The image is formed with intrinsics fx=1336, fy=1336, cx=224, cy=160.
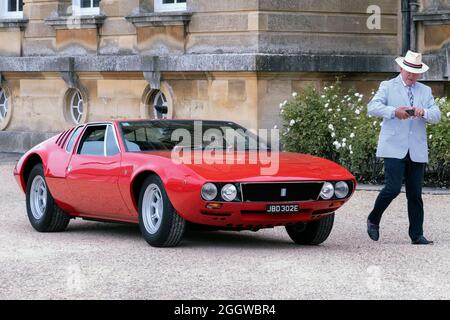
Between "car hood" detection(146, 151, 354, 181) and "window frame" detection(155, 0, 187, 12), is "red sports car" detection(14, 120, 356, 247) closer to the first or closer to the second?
"car hood" detection(146, 151, 354, 181)

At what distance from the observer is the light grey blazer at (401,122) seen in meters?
11.8

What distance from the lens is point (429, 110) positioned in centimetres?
1184

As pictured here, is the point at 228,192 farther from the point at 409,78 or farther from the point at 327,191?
the point at 409,78

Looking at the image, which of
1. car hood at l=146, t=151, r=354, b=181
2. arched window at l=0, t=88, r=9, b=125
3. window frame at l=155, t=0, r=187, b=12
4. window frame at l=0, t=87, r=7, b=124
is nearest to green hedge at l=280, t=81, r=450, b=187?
window frame at l=155, t=0, r=187, b=12

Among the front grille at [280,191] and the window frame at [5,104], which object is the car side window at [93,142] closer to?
the front grille at [280,191]

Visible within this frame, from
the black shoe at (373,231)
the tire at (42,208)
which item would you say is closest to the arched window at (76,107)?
the tire at (42,208)

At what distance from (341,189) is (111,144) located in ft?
7.47

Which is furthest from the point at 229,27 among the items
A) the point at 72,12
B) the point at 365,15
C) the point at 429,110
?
the point at 429,110

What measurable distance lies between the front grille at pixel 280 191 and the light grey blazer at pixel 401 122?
3.02 ft

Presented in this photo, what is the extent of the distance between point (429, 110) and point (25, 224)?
4.46 metres

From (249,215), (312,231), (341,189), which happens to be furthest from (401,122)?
(249,215)

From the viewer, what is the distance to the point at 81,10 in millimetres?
24156
